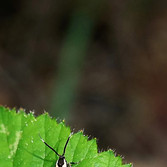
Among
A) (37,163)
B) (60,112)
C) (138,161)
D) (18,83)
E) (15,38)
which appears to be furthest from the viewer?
(15,38)

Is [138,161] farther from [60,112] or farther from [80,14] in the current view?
[80,14]

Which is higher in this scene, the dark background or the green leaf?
the dark background

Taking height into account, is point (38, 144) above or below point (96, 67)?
below

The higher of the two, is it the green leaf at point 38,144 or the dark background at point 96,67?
the dark background at point 96,67

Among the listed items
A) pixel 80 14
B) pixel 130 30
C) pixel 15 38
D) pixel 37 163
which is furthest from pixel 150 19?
pixel 37 163

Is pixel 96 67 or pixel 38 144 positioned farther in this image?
pixel 96 67
